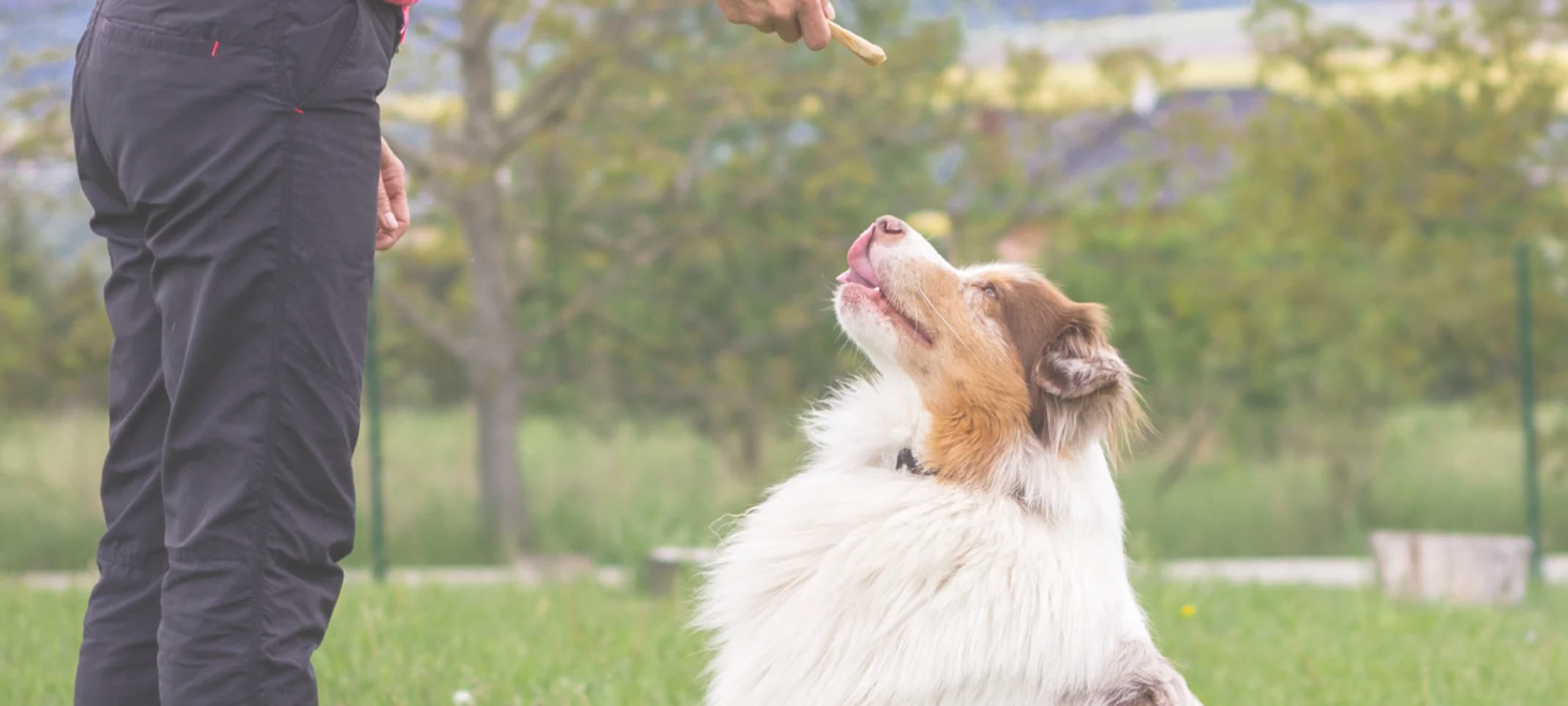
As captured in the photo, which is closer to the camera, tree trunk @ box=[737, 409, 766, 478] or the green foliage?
the green foliage

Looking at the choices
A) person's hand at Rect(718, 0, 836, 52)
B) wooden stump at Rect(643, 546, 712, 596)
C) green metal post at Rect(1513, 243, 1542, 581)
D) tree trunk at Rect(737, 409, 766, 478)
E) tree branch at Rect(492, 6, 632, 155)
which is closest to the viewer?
person's hand at Rect(718, 0, 836, 52)

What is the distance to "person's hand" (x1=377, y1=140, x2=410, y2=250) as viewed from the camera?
2.86m

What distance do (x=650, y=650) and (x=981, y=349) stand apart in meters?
2.03

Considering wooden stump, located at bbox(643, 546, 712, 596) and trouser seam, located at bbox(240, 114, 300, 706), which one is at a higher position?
trouser seam, located at bbox(240, 114, 300, 706)

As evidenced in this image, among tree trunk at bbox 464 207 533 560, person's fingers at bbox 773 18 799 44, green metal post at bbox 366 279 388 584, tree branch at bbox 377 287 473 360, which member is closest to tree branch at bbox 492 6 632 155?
tree trunk at bbox 464 207 533 560

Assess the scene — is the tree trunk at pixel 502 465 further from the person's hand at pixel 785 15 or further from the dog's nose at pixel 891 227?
the person's hand at pixel 785 15

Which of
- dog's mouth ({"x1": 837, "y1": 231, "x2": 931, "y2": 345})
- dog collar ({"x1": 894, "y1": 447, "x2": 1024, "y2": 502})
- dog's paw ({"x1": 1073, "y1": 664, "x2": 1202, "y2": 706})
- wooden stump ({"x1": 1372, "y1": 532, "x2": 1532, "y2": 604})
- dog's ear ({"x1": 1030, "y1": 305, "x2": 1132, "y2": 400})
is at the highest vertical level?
dog's mouth ({"x1": 837, "y1": 231, "x2": 931, "y2": 345})

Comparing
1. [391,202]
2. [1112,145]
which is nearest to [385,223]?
[391,202]

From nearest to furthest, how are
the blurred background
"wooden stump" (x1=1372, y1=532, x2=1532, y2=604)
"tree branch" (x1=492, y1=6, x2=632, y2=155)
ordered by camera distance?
"wooden stump" (x1=1372, y1=532, x2=1532, y2=604)
"tree branch" (x1=492, y1=6, x2=632, y2=155)
the blurred background

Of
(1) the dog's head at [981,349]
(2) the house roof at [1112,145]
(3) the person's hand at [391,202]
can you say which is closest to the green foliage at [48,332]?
(2) the house roof at [1112,145]

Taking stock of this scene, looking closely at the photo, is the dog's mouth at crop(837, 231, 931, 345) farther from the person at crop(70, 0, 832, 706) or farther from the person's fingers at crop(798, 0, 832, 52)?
the person at crop(70, 0, 832, 706)

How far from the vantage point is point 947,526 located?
Result: 2863 millimetres

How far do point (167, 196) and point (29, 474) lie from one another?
7849 mm

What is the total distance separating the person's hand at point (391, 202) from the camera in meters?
2.86
